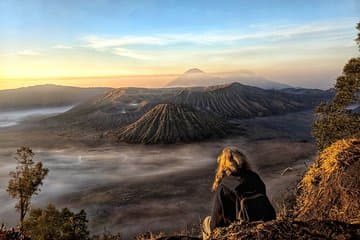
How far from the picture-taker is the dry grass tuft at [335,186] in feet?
16.2

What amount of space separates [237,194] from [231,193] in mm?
69

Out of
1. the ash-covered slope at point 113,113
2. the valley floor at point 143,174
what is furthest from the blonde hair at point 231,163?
the ash-covered slope at point 113,113

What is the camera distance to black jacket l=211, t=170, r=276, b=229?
498 cm

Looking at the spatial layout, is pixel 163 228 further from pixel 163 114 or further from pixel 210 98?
pixel 210 98

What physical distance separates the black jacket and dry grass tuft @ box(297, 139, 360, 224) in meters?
0.63

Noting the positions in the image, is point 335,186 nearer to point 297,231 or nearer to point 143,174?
point 297,231

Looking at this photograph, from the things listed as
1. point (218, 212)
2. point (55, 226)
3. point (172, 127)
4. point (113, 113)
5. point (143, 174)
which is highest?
point (218, 212)

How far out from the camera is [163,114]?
59.8 m

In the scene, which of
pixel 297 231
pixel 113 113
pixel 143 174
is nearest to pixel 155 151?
pixel 143 174

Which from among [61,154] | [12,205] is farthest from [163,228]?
[61,154]

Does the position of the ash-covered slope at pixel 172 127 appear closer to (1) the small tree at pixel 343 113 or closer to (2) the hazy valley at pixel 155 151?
(2) the hazy valley at pixel 155 151

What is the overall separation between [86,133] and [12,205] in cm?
3762

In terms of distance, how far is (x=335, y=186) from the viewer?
16.8 feet

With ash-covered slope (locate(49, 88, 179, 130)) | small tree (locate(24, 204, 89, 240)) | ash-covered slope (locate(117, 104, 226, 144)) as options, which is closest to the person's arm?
small tree (locate(24, 204, 89, 240))
